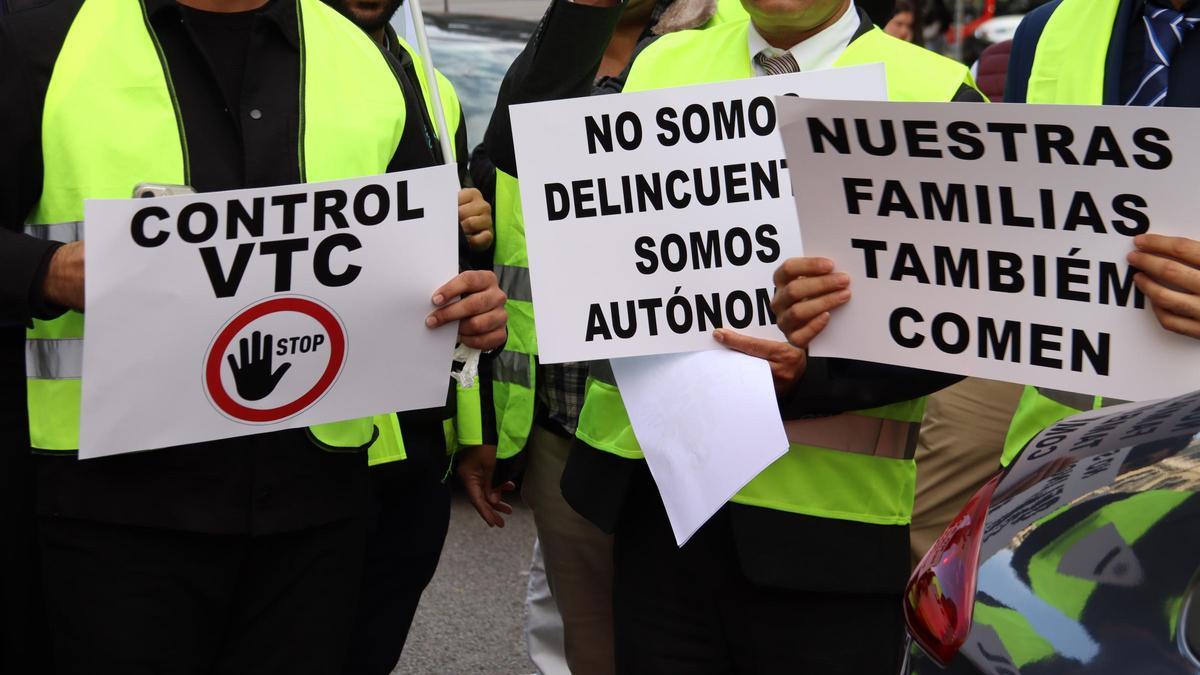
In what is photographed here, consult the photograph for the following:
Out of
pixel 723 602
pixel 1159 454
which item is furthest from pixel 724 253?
pixel 1159 454

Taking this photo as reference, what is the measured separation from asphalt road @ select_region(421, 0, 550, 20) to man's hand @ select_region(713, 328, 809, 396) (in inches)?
221

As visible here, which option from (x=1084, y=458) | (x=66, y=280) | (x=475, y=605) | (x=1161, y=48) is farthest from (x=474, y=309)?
(x=475, y=605)

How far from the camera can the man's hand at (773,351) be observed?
273 centimetres

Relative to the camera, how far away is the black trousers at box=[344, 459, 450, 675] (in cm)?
379

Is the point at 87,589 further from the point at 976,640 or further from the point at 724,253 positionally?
the point at 976,640

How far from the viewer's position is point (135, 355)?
2.44m

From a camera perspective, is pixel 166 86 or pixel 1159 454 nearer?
pixel 1159 454

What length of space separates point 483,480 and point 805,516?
1.36m

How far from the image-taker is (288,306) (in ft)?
8.33

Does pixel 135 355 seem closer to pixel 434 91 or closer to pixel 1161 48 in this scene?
pixel 434 91

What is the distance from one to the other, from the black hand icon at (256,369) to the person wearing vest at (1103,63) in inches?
50.3

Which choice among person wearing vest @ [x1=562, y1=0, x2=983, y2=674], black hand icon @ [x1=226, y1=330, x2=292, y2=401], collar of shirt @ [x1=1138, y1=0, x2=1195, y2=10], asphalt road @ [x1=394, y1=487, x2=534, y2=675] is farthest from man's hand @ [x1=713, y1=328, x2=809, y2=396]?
asphalt road @ [x1=394, y1=487, x2=534, y2=675]

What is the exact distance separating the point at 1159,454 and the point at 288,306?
1.31 metres

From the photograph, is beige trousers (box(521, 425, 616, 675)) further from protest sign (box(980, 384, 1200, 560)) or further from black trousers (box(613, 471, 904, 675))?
protest sign (box(980, 384, 1200, 560))
